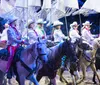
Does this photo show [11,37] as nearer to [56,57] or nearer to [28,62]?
[28,62]

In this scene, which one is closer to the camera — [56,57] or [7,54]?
[7,54]

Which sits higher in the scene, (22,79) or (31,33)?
(31,33)

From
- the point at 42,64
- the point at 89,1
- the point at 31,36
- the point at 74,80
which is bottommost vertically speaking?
the point at 74,80

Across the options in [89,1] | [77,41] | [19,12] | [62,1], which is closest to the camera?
[77,41]

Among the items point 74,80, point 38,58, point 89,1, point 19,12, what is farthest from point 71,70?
point 19,12

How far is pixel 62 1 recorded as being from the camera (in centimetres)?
1731

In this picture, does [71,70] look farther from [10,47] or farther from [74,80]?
[10,47]

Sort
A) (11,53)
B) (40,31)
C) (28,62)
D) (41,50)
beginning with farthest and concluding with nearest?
(40,31)
(11,53)
(28,62)
(41,50)

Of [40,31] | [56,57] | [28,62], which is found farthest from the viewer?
[40,31]

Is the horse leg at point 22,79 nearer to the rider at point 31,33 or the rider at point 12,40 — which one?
the rider at point 12,40

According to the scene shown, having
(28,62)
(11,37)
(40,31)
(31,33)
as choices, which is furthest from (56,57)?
(11,37)

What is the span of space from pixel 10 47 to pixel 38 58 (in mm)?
899

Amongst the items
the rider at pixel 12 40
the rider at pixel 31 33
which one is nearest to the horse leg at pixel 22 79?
the rider at pixel 12 40

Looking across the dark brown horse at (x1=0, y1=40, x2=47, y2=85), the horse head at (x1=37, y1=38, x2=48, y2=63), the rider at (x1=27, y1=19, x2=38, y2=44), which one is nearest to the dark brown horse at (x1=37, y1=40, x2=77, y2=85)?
the rider at (x1=27, y1=19, x2=38, y2=44)
